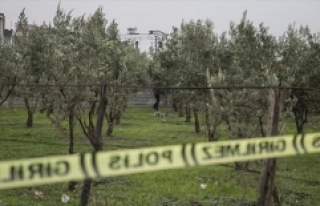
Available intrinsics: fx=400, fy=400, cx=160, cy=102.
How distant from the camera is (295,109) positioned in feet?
52.3

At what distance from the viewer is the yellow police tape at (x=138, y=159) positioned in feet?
11.3

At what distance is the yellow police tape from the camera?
3445 millimetres

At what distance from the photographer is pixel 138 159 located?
12.3 feet

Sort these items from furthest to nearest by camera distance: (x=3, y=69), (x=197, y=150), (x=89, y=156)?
(x=3, y=69), (x=197, y=150), (x=89, y=156)

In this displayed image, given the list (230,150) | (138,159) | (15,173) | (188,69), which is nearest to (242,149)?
(230,150)

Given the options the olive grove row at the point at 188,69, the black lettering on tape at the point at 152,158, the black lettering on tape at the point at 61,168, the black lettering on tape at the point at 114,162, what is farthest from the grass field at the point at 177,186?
the black lettering on tape at the point at 61,168

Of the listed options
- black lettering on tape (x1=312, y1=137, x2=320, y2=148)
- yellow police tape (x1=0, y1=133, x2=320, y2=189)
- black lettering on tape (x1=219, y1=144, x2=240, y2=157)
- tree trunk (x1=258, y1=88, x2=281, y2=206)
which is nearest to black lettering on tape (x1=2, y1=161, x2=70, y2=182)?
yellow police tape (x1=0, y1=133, x2=320, y2=189)

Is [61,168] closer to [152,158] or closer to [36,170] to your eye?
[36,170]

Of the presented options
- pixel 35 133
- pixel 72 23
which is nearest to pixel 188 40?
pixel 72 23

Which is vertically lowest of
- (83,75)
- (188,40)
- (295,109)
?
(295,109)

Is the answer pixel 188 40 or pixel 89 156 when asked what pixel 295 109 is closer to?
pixel 188 40

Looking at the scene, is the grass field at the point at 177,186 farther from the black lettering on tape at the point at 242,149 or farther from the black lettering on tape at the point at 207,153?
the black lettering on tape at the point at 207,153

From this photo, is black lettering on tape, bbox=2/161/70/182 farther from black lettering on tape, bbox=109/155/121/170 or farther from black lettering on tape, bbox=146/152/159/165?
black lettering on tape, bbox=146/152/159/165

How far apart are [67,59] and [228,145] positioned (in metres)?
7.49
